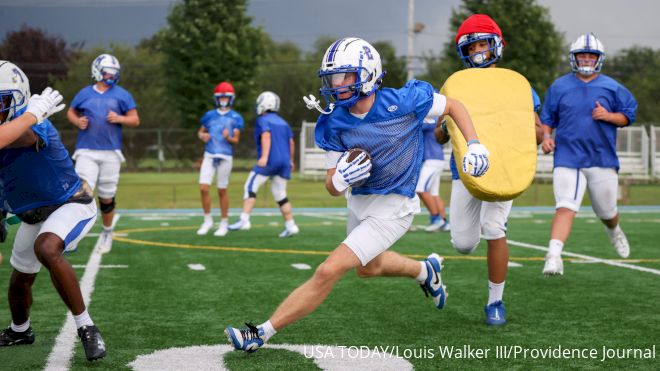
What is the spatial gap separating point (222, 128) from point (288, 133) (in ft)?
3.01

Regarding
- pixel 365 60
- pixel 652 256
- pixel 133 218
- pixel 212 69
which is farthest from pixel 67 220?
pixel 212 69

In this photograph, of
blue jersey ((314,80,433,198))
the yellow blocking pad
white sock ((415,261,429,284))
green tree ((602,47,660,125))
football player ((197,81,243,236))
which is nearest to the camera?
blue jersey ((314,80,433,198))

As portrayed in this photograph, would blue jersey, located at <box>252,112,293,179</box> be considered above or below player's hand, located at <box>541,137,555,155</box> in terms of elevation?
below

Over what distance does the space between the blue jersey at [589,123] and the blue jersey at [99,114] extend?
4838 mm

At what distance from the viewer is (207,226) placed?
42.0ft

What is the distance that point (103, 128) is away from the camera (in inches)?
400

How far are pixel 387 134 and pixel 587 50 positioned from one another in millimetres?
3323

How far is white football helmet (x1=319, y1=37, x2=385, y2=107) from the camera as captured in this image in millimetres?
4941

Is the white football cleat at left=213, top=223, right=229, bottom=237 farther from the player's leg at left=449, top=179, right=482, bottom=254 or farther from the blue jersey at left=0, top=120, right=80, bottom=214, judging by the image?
the blue jersey at left=0, top=120, right=80, bottom=214

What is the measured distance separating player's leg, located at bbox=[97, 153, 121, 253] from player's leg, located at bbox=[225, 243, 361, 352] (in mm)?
5636

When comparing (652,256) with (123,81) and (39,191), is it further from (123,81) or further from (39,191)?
(123,81)

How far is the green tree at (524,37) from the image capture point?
43.5 meters

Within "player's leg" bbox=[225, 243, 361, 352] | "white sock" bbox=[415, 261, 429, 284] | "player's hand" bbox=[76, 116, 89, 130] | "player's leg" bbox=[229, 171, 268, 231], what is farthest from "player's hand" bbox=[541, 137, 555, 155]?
"player's leg" bbox=[229, 171, 268, 231]

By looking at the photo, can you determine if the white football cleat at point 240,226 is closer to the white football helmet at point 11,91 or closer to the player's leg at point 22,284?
the player's leg at point 22,284
